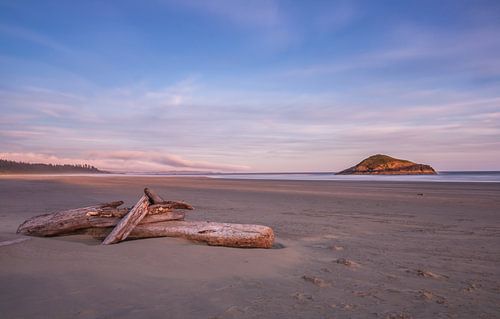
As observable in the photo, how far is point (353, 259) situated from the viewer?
610cm

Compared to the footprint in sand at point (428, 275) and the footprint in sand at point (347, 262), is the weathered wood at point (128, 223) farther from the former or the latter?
the footprint in sand at point (428, 275)

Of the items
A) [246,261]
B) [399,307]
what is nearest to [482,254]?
[399,307]

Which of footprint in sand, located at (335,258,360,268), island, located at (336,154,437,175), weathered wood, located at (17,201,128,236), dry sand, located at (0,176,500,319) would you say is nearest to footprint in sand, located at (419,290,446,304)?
dry sand, located at (0,176,500,319)

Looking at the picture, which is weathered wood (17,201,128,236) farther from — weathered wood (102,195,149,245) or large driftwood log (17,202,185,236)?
weathered wood (102,195,149,245)

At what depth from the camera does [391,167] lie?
251 feet

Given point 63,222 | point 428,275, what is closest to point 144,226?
point 63,222

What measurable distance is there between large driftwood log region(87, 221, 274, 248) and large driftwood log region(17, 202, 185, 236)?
19 centimetres

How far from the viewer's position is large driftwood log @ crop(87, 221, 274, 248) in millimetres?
6672

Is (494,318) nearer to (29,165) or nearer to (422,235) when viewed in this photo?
(422,235)

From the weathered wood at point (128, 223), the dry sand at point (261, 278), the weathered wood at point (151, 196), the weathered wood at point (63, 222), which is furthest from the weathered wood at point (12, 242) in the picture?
the weathered wood at point (151, 196)

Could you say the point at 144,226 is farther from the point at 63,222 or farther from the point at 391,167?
the point at 391,167

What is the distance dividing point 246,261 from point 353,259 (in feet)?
6.34

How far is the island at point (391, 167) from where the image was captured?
74875 millimetres

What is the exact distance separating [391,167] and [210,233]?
7663cm
